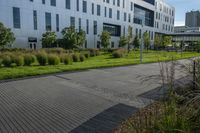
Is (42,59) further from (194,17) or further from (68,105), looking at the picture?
(194,17)

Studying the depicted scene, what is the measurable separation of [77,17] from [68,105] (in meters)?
41.4

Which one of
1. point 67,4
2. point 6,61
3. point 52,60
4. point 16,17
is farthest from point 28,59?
point 67,4

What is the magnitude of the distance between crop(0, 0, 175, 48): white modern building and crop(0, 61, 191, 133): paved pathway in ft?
71.6

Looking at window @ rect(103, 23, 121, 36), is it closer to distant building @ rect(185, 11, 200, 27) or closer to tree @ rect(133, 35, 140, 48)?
tree @ rect(133, 35, 140, 48)

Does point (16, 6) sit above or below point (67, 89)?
above

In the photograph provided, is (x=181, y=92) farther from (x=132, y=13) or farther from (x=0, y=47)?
(x=132, y=13)

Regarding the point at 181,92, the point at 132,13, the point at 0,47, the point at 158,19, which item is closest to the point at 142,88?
the point at 181,92

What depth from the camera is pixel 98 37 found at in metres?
51.7

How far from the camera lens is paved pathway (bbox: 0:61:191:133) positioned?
473cm

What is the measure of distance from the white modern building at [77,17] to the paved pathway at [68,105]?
21.8 meters

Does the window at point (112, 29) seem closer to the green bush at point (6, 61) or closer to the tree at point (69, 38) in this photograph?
the tree at point (69, 38)

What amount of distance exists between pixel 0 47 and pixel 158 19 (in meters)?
64.2

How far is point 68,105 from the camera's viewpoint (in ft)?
20.7

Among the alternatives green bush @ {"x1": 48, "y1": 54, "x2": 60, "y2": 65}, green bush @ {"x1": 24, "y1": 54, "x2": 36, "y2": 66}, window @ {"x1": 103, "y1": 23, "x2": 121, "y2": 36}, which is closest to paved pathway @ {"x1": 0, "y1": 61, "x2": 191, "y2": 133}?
green bush @ {"x1": 24, "y1": 54, "x2": 36, "y2": 66}
